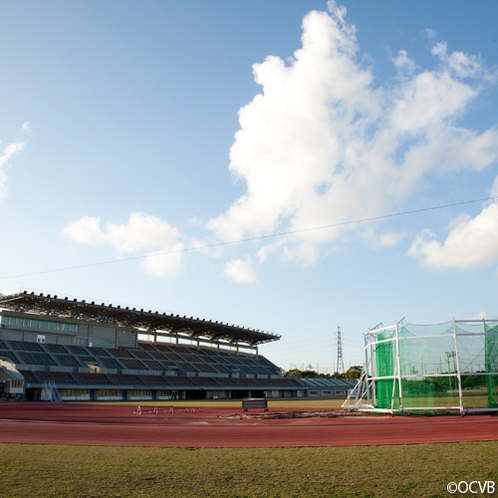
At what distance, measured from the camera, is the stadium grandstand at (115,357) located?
6156 centimetres

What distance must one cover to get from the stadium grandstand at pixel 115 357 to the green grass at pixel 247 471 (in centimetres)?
5032

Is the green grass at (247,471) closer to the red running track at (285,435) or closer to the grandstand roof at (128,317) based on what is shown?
the red running track at (285,435)

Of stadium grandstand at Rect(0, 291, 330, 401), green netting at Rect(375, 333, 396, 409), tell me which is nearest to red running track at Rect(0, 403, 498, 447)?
green netting at Rect(375, 333, 396, 409)

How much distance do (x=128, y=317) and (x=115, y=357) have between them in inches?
267

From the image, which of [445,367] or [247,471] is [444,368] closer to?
[445,367]

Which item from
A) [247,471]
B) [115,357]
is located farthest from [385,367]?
[115,357]

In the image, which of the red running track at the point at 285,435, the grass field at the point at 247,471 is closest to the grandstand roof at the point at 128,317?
the red running track at the point at 285,435

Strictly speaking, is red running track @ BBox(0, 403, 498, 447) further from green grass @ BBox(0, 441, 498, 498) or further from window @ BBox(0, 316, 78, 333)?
window @ BBox(0, 316, 78, 333)

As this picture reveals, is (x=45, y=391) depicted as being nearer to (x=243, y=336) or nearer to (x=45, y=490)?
(x=243, y=336)

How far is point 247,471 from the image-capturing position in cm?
925

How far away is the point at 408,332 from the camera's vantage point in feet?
79.3

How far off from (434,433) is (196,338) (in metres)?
80.6

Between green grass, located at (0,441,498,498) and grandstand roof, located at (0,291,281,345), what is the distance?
57.6 meters

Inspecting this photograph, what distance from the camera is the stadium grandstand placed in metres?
Result: 61.6
